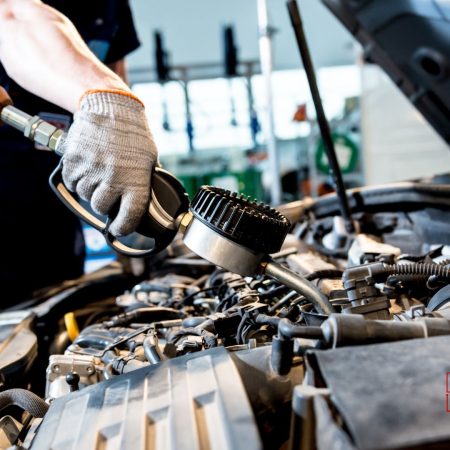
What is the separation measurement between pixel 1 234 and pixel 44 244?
141 millimetres

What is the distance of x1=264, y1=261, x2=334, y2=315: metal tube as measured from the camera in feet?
2.21

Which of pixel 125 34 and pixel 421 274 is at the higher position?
pixel 125 34

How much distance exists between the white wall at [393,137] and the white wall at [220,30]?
6.16 feet

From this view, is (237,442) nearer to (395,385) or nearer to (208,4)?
(395,385)

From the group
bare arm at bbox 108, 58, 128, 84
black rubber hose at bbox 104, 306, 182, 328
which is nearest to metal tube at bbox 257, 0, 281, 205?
bare arm at bbox 108, 58, 128, 84

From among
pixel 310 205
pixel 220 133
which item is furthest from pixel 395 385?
pixel 220 133

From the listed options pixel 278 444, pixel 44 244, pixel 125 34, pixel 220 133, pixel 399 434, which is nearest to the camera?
pixel 399 434

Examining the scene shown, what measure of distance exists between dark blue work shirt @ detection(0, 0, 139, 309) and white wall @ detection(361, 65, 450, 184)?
253cm

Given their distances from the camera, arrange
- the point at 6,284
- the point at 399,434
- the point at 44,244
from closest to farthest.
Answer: the point at 399,434
the point at 6,284
the point at 44,244

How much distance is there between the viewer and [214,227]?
2.29 feet

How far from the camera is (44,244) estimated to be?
1585 mm

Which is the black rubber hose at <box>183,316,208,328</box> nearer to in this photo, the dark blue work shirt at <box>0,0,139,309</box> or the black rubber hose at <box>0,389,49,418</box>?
the black rubber hose at <box>0,389,49,418</box>

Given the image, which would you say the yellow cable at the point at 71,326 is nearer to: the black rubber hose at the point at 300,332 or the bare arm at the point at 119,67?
the black rubber hose at the point at 300,332

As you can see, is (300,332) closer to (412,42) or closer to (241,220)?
(241,220)
